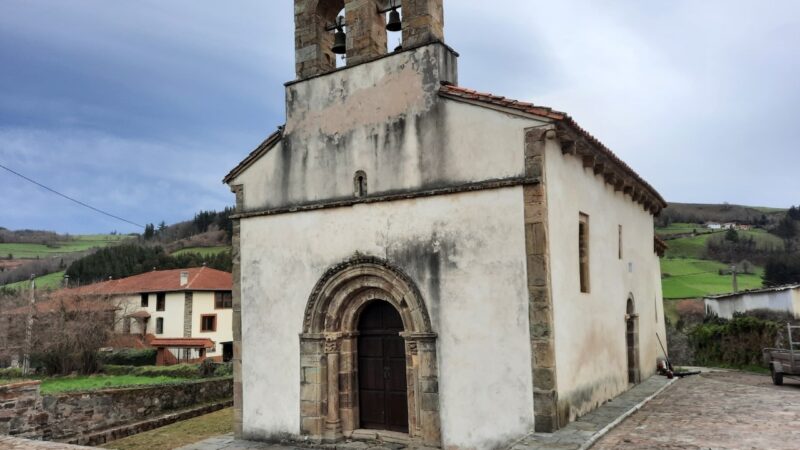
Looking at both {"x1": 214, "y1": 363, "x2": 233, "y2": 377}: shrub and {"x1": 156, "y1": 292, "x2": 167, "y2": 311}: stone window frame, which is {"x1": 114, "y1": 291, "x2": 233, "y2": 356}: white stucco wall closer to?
{"x1": 156, "y1": 292, "x2": 167, "y2": 311}: stone window frame

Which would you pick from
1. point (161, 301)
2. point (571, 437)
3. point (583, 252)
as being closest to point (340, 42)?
point (583, 252)

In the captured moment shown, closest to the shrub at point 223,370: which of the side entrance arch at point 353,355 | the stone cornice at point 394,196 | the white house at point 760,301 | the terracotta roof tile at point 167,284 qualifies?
the terracotta roof tile at point 167,284

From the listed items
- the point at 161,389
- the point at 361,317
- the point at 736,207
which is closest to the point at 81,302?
the point at 161,389

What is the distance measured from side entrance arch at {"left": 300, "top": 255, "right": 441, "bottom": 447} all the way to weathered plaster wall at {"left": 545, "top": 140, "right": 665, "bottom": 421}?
2716 millimetres

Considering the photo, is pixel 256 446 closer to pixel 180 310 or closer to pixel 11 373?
pixel 11 373

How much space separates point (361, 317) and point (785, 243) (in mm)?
56655

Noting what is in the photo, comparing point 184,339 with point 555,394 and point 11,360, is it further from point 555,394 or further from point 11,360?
point 555,394

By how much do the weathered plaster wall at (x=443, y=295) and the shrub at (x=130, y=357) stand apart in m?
27.6

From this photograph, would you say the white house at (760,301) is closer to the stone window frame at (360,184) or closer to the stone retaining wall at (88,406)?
the stone window frame at (360,184)

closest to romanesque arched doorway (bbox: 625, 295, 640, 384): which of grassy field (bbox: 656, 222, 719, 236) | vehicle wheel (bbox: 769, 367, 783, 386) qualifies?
vehicle wheel (bbox: 769, 367, 783, 386)

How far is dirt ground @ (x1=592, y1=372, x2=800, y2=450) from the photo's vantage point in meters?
8.06

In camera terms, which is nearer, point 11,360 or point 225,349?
point 11,360

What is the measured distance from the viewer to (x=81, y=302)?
35625 millimetres

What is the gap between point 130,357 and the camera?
35.6 meters
